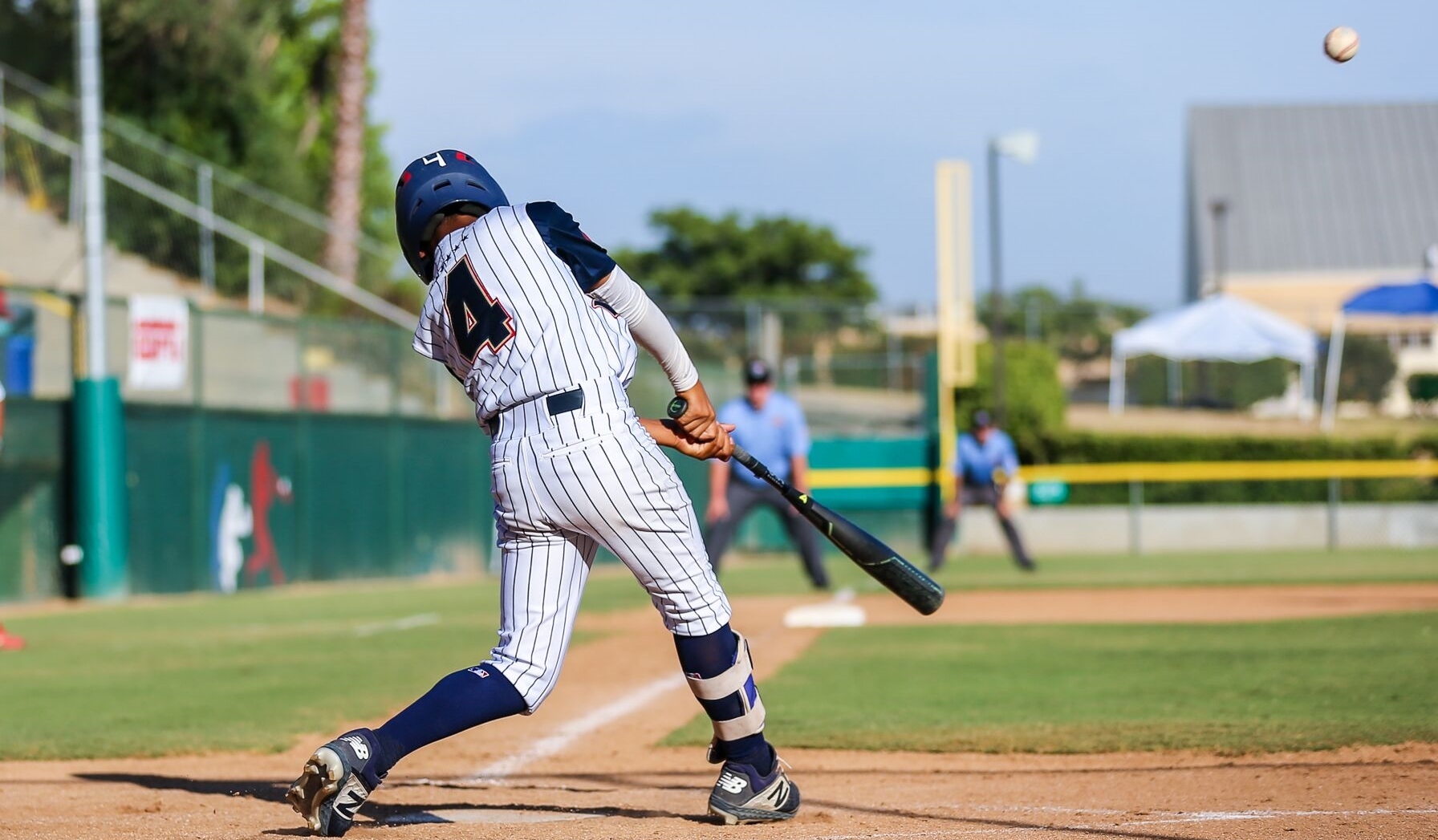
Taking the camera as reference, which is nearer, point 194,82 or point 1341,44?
point 1341,44

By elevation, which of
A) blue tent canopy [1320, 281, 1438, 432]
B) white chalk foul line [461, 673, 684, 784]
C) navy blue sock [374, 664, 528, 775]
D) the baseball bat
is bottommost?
white chalk foul line [461, 673, 684, 784]

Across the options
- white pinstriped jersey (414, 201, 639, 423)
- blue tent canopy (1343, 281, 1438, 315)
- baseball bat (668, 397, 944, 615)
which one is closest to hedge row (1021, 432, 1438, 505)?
blue tent canopy (1343, 281, 1438, 315)

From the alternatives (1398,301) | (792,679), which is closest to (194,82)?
(1398,301)

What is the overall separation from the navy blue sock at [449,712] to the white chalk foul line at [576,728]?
156 centimetres

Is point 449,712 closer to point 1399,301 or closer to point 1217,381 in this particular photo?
point 1399,301

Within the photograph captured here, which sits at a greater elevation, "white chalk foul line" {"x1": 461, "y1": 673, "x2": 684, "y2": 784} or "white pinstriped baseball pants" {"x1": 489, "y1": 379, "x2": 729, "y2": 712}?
"white pinstriped baseball pants" {"x1": 489, "y1": 379, "x2": 729, "y2": 712}

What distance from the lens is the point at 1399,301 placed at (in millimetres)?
21281

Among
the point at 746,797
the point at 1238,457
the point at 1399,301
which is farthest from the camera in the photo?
the point at 1238,457

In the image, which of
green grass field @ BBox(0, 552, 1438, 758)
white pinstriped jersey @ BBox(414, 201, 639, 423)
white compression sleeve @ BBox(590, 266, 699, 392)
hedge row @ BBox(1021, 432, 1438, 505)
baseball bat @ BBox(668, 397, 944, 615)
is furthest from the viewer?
hedge row @ BBox(1021, 432, 1438, 505)

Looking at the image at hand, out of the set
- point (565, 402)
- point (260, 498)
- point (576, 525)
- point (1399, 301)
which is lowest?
point (260, 498)

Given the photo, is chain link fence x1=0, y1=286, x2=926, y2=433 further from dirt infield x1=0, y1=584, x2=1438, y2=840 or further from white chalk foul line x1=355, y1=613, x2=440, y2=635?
dirt infield x1=0, y1=584, x2=1438, y2=840

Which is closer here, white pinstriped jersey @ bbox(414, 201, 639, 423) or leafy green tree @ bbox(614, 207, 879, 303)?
white pinstriped jersey @ bbox(414, 201, 639, 423)

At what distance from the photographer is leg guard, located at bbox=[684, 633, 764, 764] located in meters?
4.49

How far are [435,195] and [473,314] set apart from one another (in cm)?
40
